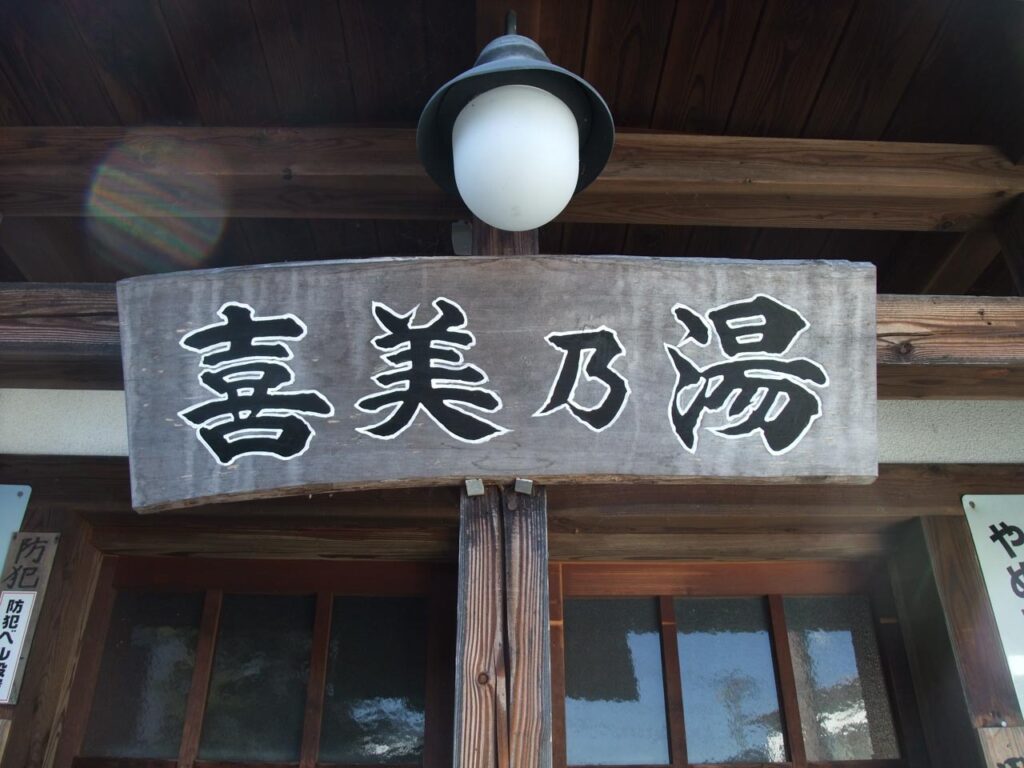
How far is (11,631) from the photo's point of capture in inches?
126

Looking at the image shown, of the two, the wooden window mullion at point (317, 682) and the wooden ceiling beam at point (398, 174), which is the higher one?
the wooden ceiling beam at point (398, 174)

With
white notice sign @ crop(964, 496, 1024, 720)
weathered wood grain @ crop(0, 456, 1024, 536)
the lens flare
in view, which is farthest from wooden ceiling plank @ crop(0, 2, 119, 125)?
white notice sign @ crop(964, 496, 1024, 720)

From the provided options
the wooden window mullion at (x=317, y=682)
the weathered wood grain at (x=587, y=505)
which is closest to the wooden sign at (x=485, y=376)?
the weathered wood grain at (x=587, y=505)

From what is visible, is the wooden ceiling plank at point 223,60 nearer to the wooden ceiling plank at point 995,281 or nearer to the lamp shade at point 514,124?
the lamp shade at point 514,124

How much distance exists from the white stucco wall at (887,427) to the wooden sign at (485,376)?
1460 mm

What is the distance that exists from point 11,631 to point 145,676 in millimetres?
556

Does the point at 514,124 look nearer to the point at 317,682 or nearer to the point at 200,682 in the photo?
the point at 317,682

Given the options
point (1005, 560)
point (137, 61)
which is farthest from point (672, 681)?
point (137, 61)

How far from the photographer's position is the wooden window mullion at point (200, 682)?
3273mm

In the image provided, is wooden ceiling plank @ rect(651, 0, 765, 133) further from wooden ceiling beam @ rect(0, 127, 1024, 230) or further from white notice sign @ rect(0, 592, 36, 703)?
white notice sign @ rect(0, 592, 36, 703)

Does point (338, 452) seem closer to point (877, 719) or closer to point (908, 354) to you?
point (908, 354)

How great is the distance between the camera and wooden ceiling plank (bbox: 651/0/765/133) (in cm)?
269

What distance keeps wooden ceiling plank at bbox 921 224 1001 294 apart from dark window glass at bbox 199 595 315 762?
303 centimetres

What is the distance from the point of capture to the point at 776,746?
11.0 feet
